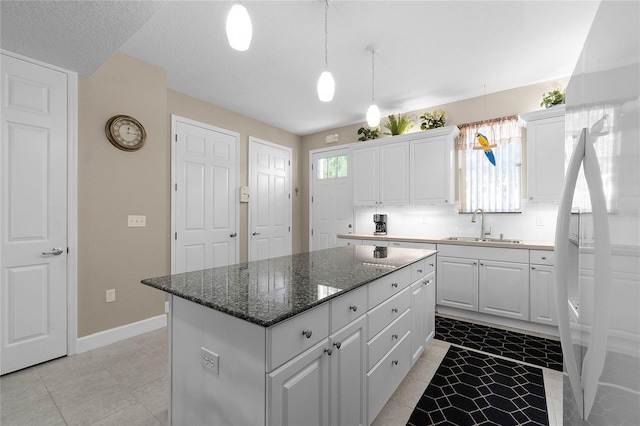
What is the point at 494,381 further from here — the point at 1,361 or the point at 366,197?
the point at 1,361

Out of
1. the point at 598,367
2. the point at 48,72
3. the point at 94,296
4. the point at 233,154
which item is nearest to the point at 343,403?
the point at 598,367

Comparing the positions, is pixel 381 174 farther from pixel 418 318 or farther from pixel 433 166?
pixel 418 318

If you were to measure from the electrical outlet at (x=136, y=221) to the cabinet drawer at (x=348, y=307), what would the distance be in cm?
255

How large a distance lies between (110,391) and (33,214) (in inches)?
60.6

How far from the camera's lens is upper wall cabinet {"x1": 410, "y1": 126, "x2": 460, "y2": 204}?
376cm

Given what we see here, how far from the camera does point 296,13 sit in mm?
2268

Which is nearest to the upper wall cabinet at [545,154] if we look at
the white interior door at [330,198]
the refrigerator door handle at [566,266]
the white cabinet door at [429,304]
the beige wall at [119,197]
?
the white cabinet door at [429,304]

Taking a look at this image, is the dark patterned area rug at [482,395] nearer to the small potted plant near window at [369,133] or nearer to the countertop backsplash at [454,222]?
the countertop backsplash at [454,222]

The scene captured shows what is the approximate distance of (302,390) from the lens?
1135mm

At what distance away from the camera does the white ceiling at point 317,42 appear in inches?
80.1

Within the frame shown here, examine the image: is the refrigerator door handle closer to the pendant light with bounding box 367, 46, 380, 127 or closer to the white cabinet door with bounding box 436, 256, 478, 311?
the pendant light with bounding box 367, 46, 380, 127

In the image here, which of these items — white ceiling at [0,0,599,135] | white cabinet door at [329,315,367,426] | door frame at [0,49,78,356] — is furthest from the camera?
door frame at [0,49,78,356]

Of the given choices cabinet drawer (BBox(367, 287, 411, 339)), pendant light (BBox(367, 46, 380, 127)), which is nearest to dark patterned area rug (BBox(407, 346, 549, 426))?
cabinet drawer (BBox(367, 287, 411, 339))

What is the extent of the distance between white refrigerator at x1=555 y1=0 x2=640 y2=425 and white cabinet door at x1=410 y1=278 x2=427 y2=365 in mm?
1303
